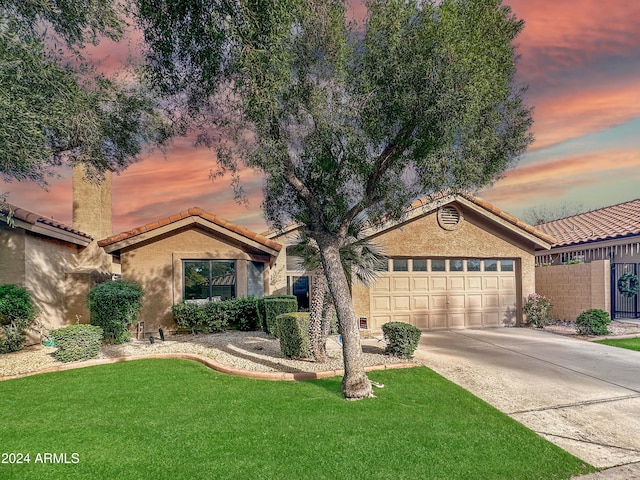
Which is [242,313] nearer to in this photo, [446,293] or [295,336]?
[295,336]

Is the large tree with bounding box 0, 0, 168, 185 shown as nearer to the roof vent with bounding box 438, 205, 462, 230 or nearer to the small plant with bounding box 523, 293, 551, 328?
the roof vent with bounding box 438, 205, 462, 230

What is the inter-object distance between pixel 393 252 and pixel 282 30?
30.9ft

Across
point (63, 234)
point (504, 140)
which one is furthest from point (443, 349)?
point (63, 234)

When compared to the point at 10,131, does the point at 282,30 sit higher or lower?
higher

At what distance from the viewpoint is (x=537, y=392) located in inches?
287

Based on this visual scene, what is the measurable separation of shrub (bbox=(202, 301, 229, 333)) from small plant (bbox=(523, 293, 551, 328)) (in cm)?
1170

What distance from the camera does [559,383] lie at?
25.7 ft

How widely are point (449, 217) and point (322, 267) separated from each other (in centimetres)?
799

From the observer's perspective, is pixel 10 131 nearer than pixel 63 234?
Yes

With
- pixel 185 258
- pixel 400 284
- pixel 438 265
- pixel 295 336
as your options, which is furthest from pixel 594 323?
pixel 185 258

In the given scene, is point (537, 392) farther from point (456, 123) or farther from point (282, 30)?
point (282, 30)

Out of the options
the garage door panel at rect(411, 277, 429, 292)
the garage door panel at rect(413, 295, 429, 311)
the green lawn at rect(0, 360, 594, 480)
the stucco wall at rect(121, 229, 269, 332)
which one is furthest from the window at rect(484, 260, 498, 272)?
the stucco wall at rect(121, 229, 269, 332)

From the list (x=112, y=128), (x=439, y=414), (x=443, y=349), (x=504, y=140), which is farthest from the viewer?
(x=443, y=349)

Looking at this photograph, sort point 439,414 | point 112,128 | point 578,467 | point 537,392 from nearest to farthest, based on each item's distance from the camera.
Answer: point 578,467 → point 439,414 → point 537,392 → point 112,128
